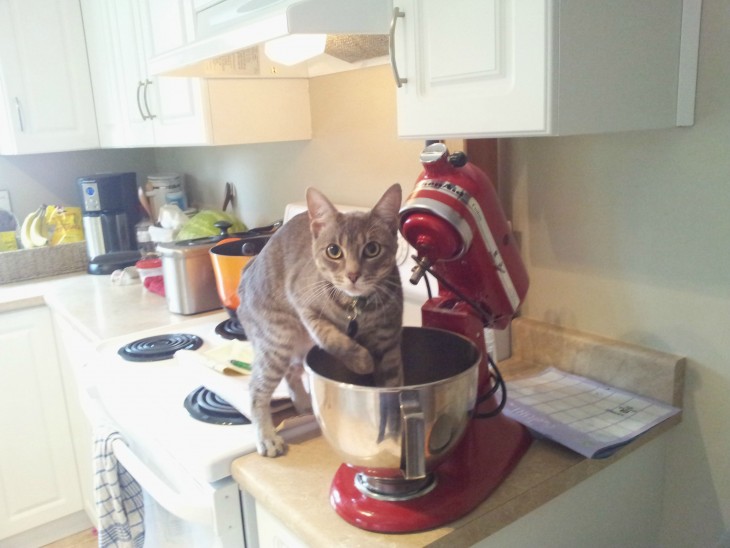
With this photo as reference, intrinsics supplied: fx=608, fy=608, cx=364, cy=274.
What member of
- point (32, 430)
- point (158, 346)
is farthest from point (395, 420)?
point (32, 430)

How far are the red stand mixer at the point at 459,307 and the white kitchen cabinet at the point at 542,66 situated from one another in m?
0.10

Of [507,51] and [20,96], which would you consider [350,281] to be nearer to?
[507,51]

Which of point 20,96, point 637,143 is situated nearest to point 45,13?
point 20,96

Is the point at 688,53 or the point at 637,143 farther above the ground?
the point at 688,53

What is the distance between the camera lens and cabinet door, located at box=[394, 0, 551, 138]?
0.82 m

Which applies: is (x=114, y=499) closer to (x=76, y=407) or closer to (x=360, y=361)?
(x=360, y=361)

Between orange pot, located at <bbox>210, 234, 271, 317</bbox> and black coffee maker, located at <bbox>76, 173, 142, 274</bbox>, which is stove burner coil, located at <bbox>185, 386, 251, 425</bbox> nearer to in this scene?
orange pot, located at <bbox>210, 234, 271, 317</bbox>

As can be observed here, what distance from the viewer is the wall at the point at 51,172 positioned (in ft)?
8.81

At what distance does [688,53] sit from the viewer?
0.98 metres

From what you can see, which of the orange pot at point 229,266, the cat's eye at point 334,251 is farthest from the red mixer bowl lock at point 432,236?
the orange pot at point 229,266

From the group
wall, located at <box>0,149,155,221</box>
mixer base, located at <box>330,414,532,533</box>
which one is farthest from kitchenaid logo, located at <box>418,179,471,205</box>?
wall, located at <box>0,149,155,221</box>

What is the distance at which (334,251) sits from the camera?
37.1 inches

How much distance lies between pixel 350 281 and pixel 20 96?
6.57ft

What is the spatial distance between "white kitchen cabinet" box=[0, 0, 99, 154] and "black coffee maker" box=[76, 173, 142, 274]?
0.17 meters
